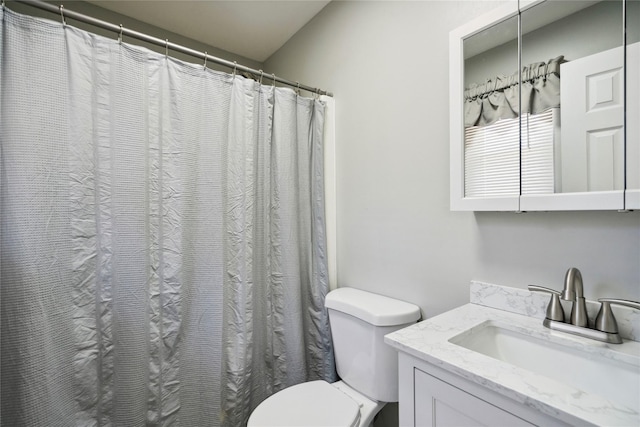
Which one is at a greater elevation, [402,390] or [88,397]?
[402,390]

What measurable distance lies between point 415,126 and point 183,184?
1058 millimetres

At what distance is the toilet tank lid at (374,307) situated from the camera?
121 cm

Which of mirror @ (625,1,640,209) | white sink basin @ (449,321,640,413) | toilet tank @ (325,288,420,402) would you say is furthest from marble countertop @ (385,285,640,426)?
mirror @ (625,1,640,209)

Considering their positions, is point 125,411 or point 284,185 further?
point 284,185

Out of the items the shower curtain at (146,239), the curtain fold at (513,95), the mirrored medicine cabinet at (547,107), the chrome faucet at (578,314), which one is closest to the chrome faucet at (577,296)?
the chrome faucet at (578,314)

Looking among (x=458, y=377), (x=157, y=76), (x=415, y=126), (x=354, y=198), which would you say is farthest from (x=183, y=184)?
(x=458, y=377)

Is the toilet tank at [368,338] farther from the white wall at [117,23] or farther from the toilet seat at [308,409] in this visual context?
the white wall at [117,23]

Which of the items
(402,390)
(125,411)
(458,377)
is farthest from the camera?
(125,411)

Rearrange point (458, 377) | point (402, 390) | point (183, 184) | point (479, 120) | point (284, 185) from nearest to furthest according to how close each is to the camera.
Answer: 1. point (458, 377)
2. point (402, 390)
3. point (479, 120)
4. point (183, 184)
5. point (284, 185)

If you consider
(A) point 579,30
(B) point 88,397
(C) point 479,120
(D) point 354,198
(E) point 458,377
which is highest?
(A) point 579,30

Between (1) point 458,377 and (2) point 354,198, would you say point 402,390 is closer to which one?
(1) point 458,377

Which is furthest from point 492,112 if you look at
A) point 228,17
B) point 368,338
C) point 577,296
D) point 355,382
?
point 228,17

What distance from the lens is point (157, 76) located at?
121cm

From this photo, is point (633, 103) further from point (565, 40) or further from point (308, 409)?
point (308, 409)
